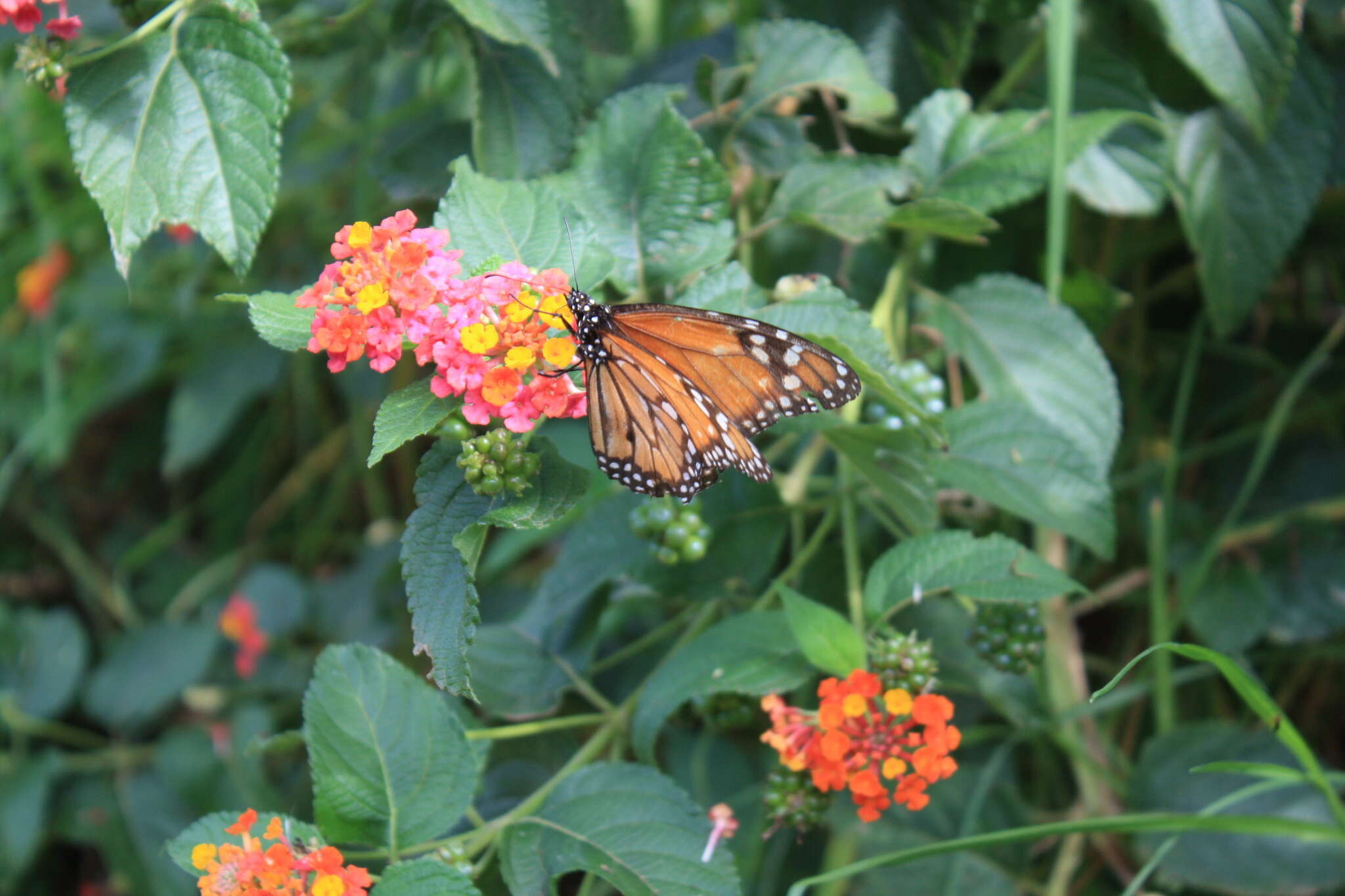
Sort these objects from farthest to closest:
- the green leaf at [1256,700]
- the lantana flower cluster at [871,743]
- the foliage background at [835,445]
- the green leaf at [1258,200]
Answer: the green leaf at [1258,200] < the foliage background at [835,445] < the lantana flower cluster at [871,743] < the green leaf at [1256,700]

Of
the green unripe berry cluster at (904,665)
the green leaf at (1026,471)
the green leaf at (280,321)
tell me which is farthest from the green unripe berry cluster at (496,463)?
the green leaf at (1026,471)

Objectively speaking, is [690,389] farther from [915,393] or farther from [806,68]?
[806,68]

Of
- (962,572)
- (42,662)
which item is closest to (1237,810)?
(962,572)

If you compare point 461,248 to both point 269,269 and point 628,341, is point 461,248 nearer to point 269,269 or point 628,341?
point 628,341

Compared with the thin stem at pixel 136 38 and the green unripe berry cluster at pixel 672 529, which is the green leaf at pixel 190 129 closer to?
the thin stem at pixel 136 38

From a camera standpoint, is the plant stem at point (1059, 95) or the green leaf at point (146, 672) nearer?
the plant stem at point (1059, 95)
